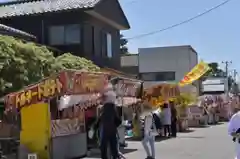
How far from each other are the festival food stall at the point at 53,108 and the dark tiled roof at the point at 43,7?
13.7 metres

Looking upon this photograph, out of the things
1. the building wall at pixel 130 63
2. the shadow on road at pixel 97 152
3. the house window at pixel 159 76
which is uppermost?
the building wall at pixel 130 63

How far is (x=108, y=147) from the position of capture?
37.0 feet

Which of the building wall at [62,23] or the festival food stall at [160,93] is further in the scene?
the building wall at [62,23]

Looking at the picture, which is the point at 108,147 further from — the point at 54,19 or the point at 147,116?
the point at 54,19

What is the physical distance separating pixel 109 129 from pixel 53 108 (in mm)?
2386

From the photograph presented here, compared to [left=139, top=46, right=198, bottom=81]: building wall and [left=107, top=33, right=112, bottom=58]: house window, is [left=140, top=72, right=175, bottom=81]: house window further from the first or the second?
[left=107, top=33, right=112, bottom=58]: house window

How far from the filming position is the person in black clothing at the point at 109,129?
36.1ft

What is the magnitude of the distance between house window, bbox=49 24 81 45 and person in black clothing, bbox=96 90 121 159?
16.0 metres

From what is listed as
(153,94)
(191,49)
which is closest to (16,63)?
(153,94)

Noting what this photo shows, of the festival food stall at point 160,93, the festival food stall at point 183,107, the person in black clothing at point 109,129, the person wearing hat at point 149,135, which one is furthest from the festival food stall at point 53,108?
the festival food stall at point 183,107

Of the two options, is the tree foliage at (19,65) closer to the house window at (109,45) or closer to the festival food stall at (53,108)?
the festival food stall at (53,108)

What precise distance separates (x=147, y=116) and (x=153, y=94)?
7.39 m

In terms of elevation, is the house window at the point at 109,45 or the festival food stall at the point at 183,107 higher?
the house window at the point at 109,45

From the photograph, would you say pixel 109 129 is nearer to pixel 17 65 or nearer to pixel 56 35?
pixel 17 65
